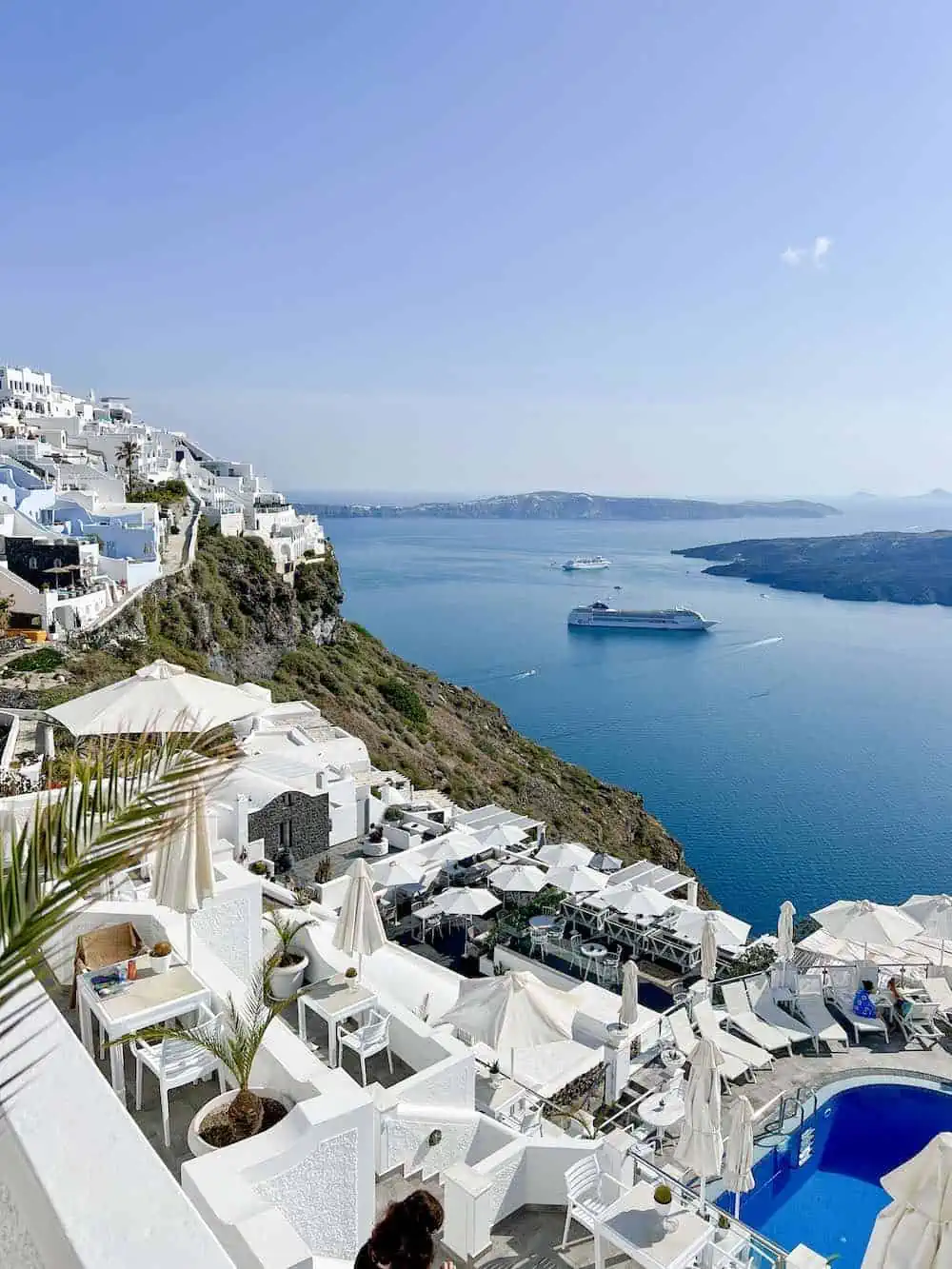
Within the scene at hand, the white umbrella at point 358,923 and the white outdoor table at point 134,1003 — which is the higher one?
the white outdoor table at point 134,1003

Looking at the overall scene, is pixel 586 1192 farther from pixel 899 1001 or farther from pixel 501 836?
pixel 501 836

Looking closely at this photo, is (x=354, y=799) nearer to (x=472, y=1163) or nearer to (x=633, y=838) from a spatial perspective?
(x=472, y=1163)

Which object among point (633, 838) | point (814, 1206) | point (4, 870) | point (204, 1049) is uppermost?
point (4, 870)

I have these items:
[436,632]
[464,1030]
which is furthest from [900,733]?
[464,1030]

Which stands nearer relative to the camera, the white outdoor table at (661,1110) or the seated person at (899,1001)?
the white outdoor table at (661,1110)

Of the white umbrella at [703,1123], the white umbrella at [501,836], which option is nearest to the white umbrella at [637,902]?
the white umbrella at [501,836]

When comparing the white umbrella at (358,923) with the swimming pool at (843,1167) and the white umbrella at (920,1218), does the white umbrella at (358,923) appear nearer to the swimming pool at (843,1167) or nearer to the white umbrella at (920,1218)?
the swimming pool at (843,1167)

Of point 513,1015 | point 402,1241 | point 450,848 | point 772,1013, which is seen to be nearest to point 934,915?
point 772,1013

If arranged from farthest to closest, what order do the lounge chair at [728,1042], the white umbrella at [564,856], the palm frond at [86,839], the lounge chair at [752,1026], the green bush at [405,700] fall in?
the green bush at [405,700] < the white umbrella at [564,856] < the lounge chair at [752,1026] < the lounge chair at [728,1042] < the palm frond at [86,839]
